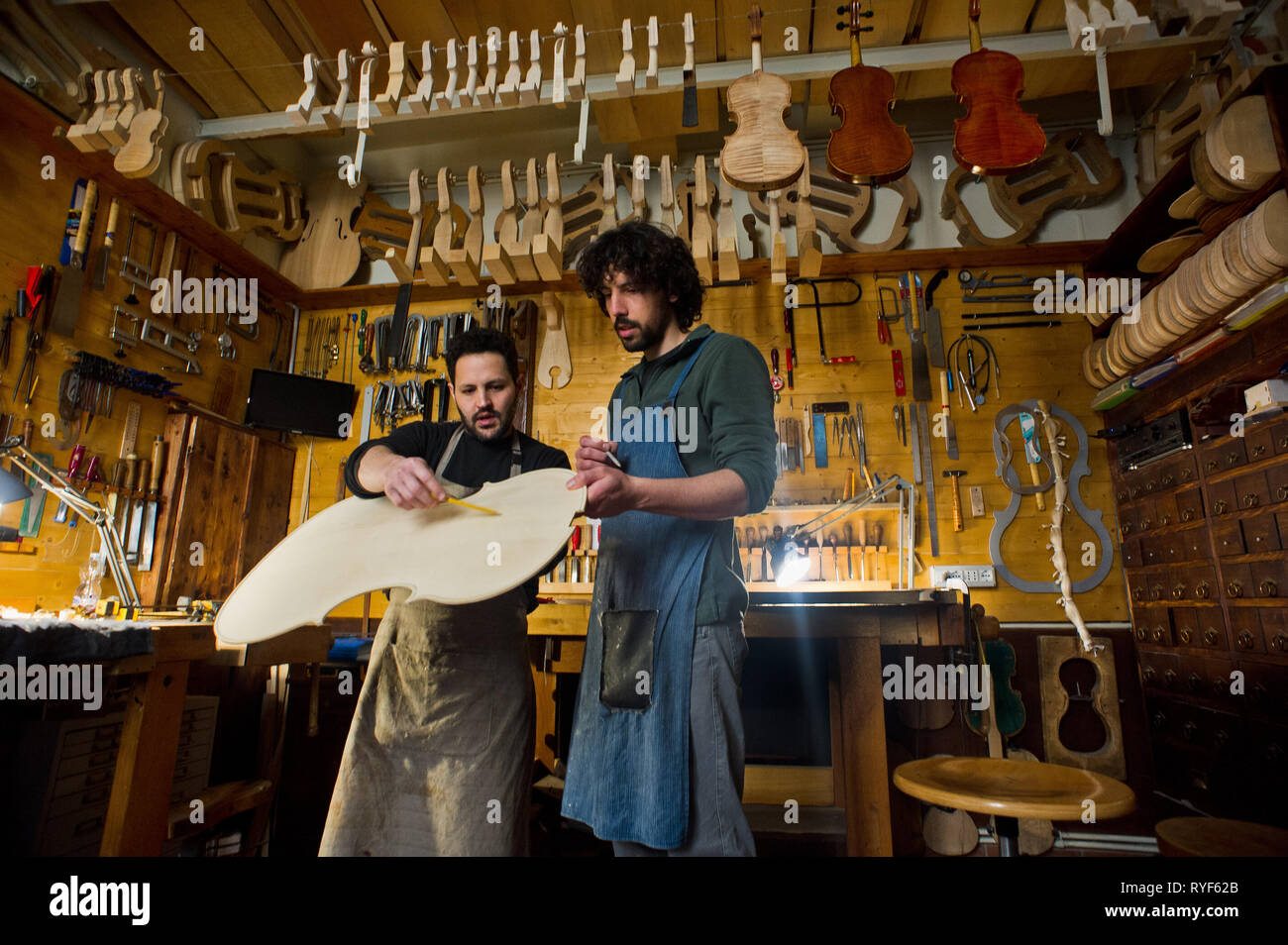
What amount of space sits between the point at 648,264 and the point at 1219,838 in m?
1.77

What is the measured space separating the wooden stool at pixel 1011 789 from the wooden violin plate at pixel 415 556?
3.54 ft

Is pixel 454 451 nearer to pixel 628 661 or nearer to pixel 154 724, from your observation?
pixel 628 661

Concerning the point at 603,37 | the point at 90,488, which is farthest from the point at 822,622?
the point at 90,488

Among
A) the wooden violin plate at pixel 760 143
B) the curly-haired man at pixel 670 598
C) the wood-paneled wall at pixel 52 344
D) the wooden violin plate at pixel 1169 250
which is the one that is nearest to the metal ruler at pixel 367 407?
the wood-paneled wall at pixel 52 344

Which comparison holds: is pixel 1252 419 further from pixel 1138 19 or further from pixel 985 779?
pixel 985 779

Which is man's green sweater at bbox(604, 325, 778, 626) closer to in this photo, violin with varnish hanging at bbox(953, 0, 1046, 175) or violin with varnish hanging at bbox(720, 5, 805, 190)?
violin with varnish hanging at bbox(720, 5, 805, 190)

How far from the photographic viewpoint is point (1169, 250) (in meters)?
3.50

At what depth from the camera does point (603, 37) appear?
3.88 metres

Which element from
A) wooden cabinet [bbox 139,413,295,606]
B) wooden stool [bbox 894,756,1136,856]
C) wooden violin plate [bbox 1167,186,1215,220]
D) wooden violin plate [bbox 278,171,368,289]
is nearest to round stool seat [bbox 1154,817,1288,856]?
wooden stool [bbox 894,756,1136,856]

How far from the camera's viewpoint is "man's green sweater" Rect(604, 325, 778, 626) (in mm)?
1242

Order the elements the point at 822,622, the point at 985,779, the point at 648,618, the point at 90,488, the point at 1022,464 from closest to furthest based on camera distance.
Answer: the point at 648,618 < the point at 985,779 < the point at 822,622 < the point at 90,488 < the point at 1022,464

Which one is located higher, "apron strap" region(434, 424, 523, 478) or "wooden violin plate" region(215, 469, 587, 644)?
Result: "apron strap" region(434, 424, 523, 478)

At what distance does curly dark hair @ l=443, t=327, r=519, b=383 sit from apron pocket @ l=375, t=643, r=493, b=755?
30.2 inches

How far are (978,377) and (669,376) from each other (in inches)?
143
